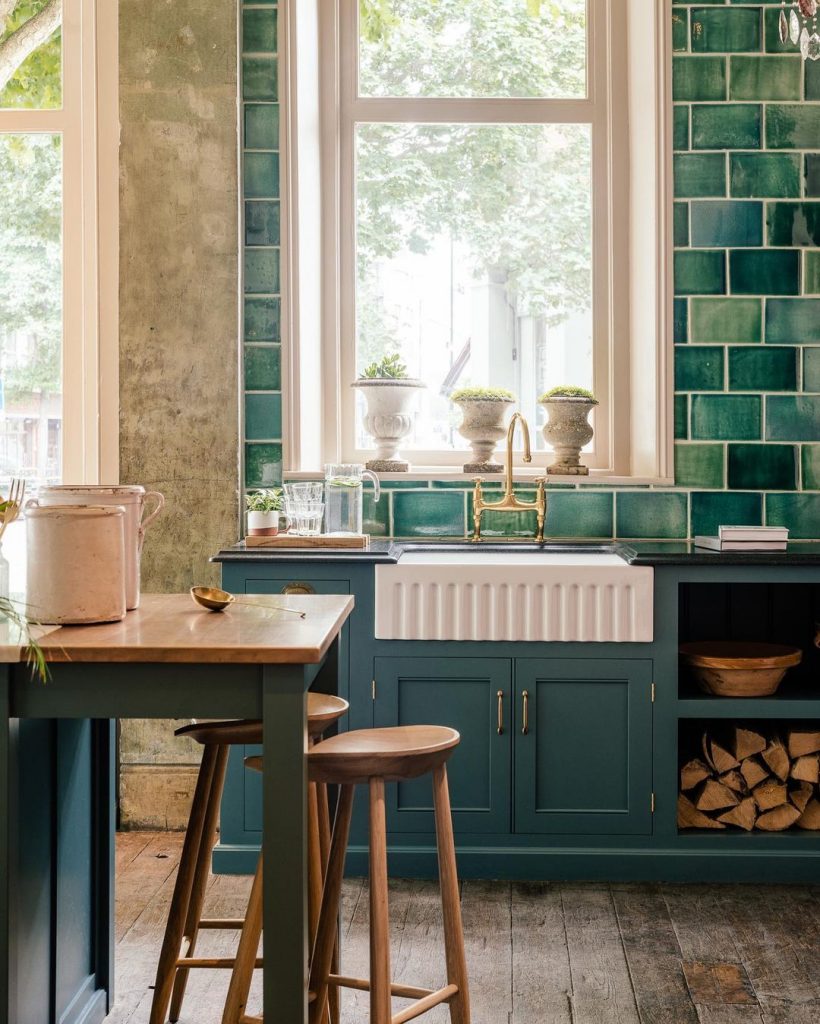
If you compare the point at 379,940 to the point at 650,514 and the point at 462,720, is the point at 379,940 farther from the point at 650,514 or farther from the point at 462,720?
the point at 650,514

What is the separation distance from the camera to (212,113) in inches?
160

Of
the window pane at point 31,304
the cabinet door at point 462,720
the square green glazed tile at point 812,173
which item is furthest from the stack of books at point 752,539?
the window pane at point 31,304

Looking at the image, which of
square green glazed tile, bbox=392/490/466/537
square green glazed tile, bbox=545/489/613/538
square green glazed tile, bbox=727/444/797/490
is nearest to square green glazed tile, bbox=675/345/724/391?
square green glazed tile, bbox=727/444/797/490

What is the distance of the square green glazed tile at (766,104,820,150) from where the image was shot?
4133 mm

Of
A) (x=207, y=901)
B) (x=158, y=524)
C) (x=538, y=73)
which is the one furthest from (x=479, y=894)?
(x=538, y=73)

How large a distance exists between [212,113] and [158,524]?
1.51 metres

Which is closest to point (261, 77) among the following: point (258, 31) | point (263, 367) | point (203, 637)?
point (258, 31)

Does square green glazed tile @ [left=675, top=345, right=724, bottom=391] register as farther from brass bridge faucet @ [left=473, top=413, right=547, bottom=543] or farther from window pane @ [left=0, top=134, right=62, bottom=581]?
window pane @ [left=0, top=134, right=62, bottom=581]

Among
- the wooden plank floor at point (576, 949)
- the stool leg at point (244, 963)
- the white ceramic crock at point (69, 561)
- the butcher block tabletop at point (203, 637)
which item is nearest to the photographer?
the butcher block tabletop at point (203, 637)

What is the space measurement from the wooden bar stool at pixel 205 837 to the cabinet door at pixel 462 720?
101cm

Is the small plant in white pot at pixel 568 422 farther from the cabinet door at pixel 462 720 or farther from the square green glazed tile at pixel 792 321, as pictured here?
the cabinet door at pixel 462 720

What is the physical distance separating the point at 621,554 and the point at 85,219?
238 centimetres

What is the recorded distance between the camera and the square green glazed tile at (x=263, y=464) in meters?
4.18

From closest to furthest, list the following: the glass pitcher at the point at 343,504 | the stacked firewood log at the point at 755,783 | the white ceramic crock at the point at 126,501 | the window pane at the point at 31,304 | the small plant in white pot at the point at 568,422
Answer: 1. the white ceramic crock at the point at 126,501
2. the stacked firewood log at the point at 755,783
3. the glass pitcher at the point at 343,504
4. the small plant in white pot at the point at 568,422
5. the window pane at the point at 31,304
